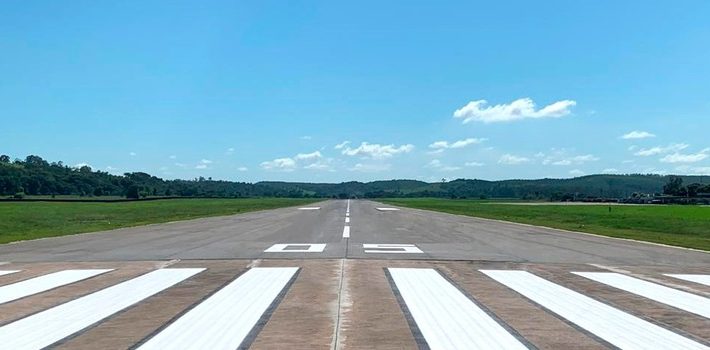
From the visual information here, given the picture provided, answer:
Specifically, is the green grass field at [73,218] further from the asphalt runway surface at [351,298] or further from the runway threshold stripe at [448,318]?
the runway threshold stripe at [448,318]

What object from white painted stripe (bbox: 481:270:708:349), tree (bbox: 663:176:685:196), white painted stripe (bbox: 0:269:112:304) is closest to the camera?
white painted stripe (bbox: 481:270:708:349)

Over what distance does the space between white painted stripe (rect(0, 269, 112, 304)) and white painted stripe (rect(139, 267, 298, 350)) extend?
288 centimetres

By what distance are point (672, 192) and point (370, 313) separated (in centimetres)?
15417

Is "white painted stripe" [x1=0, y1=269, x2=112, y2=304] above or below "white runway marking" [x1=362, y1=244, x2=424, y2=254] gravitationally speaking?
below

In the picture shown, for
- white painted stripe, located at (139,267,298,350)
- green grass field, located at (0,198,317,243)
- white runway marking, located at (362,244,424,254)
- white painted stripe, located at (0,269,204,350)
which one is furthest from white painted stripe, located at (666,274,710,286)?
green grass field, located at (0,198,317,243)

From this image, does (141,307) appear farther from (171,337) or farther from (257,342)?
(257,342)

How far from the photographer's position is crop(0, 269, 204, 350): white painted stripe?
6906 millimetres

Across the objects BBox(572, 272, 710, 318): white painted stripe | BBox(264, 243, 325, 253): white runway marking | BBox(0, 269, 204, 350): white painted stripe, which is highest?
BBox(264, 243, 325, 253): white runway marking

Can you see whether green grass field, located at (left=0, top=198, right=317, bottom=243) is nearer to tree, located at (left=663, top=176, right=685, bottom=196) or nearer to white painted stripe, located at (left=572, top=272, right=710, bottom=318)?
white painted stripe, located at (left=572, top=272, right=710, bottom=318)

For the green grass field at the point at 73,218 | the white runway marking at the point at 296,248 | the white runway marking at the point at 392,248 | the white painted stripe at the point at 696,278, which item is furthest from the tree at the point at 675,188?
the white painted stripe at the point at 696,278

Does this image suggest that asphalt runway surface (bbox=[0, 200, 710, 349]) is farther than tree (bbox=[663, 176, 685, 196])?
No

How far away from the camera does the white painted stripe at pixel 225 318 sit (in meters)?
6.73

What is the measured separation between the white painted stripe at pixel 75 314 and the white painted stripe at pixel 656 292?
757 cm

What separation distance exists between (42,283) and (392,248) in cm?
977
